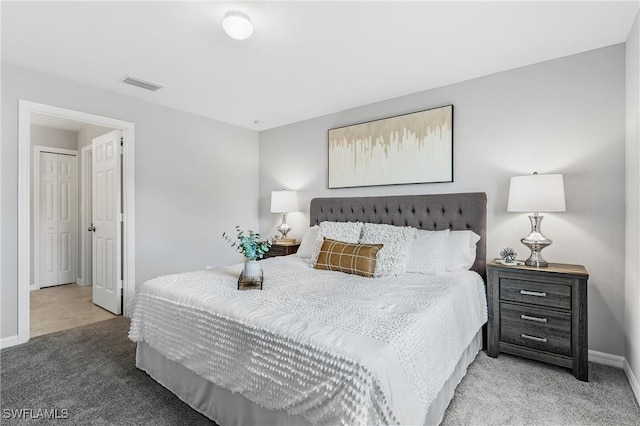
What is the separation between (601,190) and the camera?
7.96 feet

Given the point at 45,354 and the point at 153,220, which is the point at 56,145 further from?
the point at 45,354

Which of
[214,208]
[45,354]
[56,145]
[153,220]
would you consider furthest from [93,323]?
[56,145]

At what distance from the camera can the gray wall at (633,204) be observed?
200cm

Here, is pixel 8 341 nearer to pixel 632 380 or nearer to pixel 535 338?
pixel 535 338

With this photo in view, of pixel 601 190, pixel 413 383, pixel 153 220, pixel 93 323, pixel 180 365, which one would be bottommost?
pixel 93 323

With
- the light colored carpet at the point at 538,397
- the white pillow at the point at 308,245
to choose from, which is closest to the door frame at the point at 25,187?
the white pillow at the point at 308,245

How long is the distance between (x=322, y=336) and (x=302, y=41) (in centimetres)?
213

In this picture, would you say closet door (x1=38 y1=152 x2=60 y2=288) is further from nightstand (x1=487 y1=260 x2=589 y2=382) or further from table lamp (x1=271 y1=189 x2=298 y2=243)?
nightstand (x1=487 y1=260 x2=589 y2=382)

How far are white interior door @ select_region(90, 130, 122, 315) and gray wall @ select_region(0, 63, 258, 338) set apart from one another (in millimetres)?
220

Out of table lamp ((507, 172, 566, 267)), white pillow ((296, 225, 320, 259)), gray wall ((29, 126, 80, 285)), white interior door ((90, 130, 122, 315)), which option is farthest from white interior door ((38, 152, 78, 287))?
table lamp ((507, 172, 566, 267))

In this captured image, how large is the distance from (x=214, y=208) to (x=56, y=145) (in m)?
2.94

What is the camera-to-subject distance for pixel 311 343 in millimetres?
1276

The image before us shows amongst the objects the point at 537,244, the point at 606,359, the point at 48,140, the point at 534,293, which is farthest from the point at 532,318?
the point at 48,140

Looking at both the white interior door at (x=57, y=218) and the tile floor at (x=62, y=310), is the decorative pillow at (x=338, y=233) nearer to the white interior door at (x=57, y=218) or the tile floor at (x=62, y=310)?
the tile floor at (x=62, y=310)
